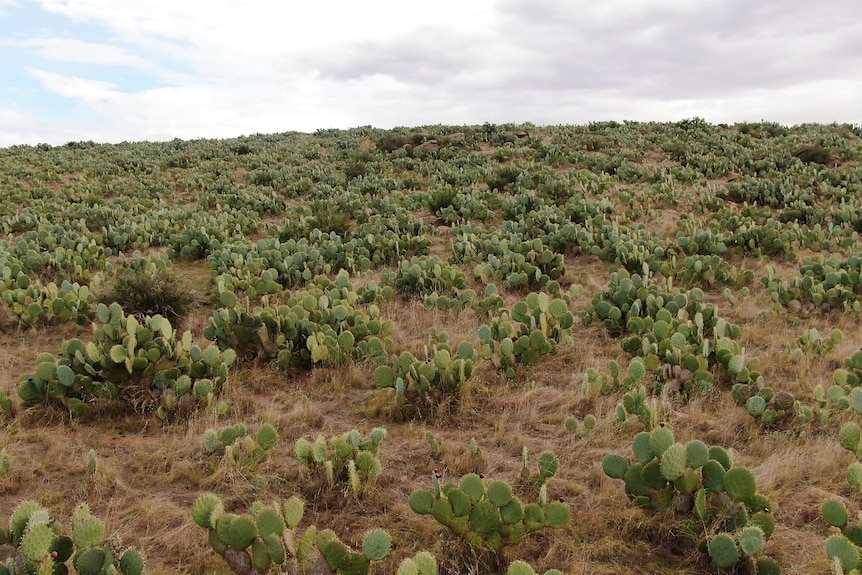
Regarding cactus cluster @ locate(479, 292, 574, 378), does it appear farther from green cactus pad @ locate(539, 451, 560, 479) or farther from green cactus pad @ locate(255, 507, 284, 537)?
green cactus pad @ locate(255, 507, 284, 537)

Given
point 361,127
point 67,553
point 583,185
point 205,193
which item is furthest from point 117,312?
point 361,127

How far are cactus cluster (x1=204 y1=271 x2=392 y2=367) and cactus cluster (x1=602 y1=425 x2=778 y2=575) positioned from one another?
2.63 meters

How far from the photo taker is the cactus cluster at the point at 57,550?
7.25ft

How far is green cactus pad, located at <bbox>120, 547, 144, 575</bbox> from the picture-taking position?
229 centimetres

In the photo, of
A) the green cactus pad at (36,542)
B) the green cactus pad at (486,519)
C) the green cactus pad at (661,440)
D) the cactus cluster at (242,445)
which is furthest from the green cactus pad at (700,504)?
the green cactus pad at (36,542)

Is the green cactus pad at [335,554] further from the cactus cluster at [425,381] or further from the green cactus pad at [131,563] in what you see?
the cactus cluster at [425,381]

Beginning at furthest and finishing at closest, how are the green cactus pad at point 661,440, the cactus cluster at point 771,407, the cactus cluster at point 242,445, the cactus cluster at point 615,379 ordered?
1. the cactus cluster at point 615,379
2. the cactus cluster at point 771,407
3. the cactus cluster at point 242,445
4. the green cactus pad at point 661,440

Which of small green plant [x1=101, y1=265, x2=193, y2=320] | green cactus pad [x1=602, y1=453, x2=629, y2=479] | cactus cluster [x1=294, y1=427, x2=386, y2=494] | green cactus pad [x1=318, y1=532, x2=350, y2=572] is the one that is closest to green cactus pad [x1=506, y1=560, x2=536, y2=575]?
green cactus pad [x1=318, y1=532, x2=350, y2=572]

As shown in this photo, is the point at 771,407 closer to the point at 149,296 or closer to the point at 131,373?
the point at 131,373

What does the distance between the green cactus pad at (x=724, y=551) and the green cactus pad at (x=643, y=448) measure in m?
0.54

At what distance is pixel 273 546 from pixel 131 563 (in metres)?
0.57

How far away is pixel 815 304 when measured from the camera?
6.36 meters

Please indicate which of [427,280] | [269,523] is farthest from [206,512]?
[427,280]

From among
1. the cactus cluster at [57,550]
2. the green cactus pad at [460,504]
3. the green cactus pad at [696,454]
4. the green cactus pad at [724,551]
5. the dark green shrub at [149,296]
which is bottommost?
the green cactus pad at [724,551]
